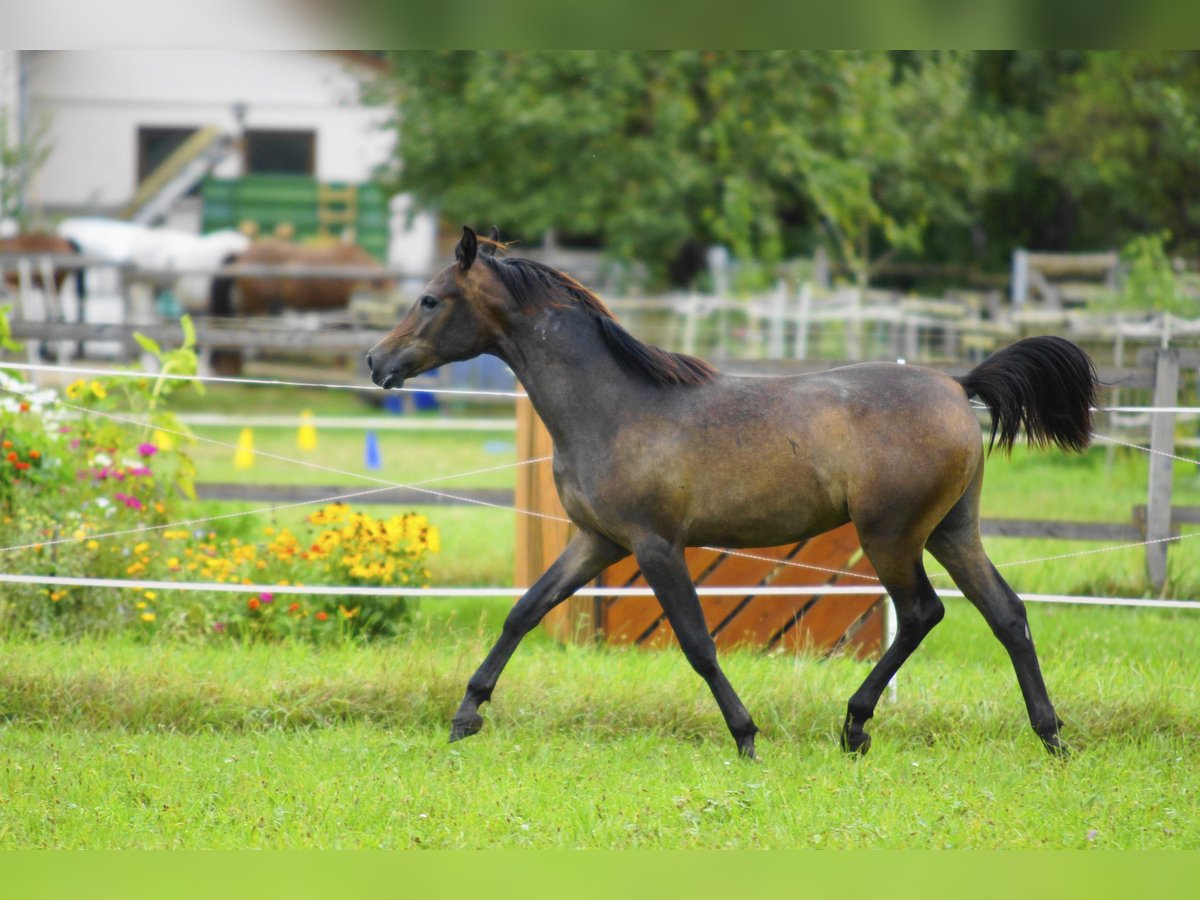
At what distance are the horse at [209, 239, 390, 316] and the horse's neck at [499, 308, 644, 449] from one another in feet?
53.6

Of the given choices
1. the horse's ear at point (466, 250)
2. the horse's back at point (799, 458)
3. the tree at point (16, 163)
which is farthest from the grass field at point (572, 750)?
the tree at point (16, 163)

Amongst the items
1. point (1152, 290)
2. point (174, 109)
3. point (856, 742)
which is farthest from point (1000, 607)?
point (174, 109)

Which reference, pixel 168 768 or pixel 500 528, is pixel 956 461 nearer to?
pixel 168 768

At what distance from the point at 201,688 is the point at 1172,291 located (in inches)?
483

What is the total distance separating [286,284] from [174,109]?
6.44 meters

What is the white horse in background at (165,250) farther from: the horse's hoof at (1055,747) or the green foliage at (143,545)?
→ the horse's hoof at (1055,747)

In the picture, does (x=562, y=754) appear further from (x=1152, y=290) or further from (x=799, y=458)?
(x=1152, y=290)

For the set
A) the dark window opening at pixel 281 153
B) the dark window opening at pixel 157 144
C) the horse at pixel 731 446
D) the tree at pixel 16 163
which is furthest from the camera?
the dark window opening at pixel 281 153

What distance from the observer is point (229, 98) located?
25.5 meters

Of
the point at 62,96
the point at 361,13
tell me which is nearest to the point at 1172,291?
the point at 361,13

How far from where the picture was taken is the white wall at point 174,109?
24984 mm

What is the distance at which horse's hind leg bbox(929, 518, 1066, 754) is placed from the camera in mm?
5180

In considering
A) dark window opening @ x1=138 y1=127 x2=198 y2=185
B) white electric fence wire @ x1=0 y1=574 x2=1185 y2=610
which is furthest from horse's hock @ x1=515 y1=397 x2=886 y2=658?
dark window opening @ x1=138 y1=127 x2=198 y2=185

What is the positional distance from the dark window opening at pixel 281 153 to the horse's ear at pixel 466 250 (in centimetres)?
2256
